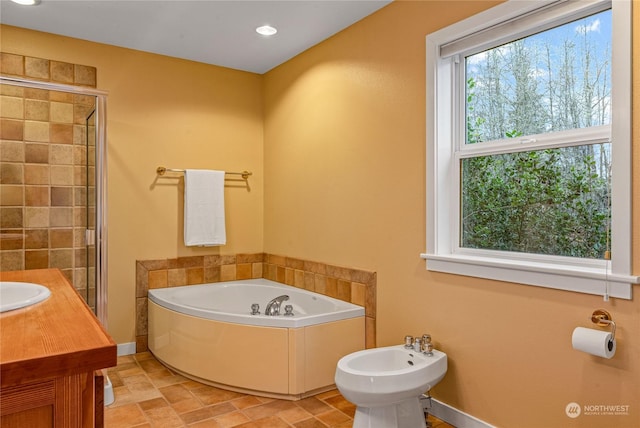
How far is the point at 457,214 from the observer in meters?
2.48

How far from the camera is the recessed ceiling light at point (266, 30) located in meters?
3.12

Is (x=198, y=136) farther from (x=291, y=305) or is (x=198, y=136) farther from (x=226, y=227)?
(x=291, y=305)

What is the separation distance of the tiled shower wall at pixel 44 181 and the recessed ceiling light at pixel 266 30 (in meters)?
1.23

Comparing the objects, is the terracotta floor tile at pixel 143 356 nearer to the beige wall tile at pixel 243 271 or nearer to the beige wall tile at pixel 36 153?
the beige wall tile at pixel 243 271

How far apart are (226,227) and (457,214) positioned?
88.2 inches

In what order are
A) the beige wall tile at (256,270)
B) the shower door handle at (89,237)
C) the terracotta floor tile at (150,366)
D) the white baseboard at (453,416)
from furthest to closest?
the beige wall tile at (256,270) < the terracotta floor tile at (150,366) < the shower door handle at (89,237) < the white baseboard at (453,416)

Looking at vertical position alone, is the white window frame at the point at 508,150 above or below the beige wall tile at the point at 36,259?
above

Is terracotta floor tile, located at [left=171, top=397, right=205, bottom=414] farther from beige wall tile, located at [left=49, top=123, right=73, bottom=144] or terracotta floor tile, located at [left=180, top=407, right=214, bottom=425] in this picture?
beige wall tile, located at [left=49, top=123, right=73, bottom=144]

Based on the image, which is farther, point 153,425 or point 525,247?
point 153,425

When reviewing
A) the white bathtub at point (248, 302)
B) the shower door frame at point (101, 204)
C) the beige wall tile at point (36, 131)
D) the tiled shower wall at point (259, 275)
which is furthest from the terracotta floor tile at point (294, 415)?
the beige wall tile at point (36, 131)

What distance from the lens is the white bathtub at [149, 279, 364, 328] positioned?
2748mm

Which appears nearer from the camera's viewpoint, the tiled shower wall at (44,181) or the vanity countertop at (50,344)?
the vanity countertop at (50,344)

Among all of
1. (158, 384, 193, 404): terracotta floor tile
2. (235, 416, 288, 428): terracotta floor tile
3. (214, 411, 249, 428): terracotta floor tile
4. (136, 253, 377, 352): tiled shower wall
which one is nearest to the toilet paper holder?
(136, 253, 377, 352): tiled shower wall

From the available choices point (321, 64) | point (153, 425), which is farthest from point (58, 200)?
point (321, 64)
